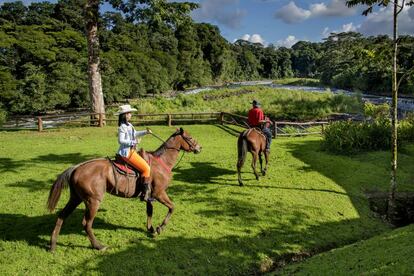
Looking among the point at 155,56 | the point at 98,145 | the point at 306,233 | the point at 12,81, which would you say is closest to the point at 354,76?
the point at 155,56

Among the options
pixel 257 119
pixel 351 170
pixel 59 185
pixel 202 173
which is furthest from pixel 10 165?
pixel 351 170

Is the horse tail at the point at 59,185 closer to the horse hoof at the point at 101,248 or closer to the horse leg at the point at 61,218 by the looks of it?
the horse leg at the point at 61,218

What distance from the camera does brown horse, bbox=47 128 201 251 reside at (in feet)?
24.5

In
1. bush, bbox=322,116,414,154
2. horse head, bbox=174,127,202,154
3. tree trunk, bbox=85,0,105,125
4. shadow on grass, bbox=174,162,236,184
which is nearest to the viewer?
horse head, bbox=174,127,202,154

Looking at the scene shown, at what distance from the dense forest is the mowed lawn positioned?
14.5 feet

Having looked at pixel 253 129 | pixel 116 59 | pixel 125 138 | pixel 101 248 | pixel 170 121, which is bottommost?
pixel 101 248

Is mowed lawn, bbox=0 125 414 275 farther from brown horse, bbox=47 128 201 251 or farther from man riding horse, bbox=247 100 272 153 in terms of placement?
man riding horse, bbox=247 100 272 153

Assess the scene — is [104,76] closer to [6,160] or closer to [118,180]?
[6,160]

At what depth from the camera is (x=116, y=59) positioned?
62250mm

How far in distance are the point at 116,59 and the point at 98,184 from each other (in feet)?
190

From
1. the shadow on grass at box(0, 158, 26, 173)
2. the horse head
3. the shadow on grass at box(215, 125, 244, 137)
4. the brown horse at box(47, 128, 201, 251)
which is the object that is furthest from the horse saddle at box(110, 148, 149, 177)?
the shadow on grass at box(215, 125, 244, 137)

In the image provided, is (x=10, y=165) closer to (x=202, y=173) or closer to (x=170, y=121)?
(x=202, y=173)

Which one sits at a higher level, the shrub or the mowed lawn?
the shrub

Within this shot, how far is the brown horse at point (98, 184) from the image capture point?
747 centimetres
